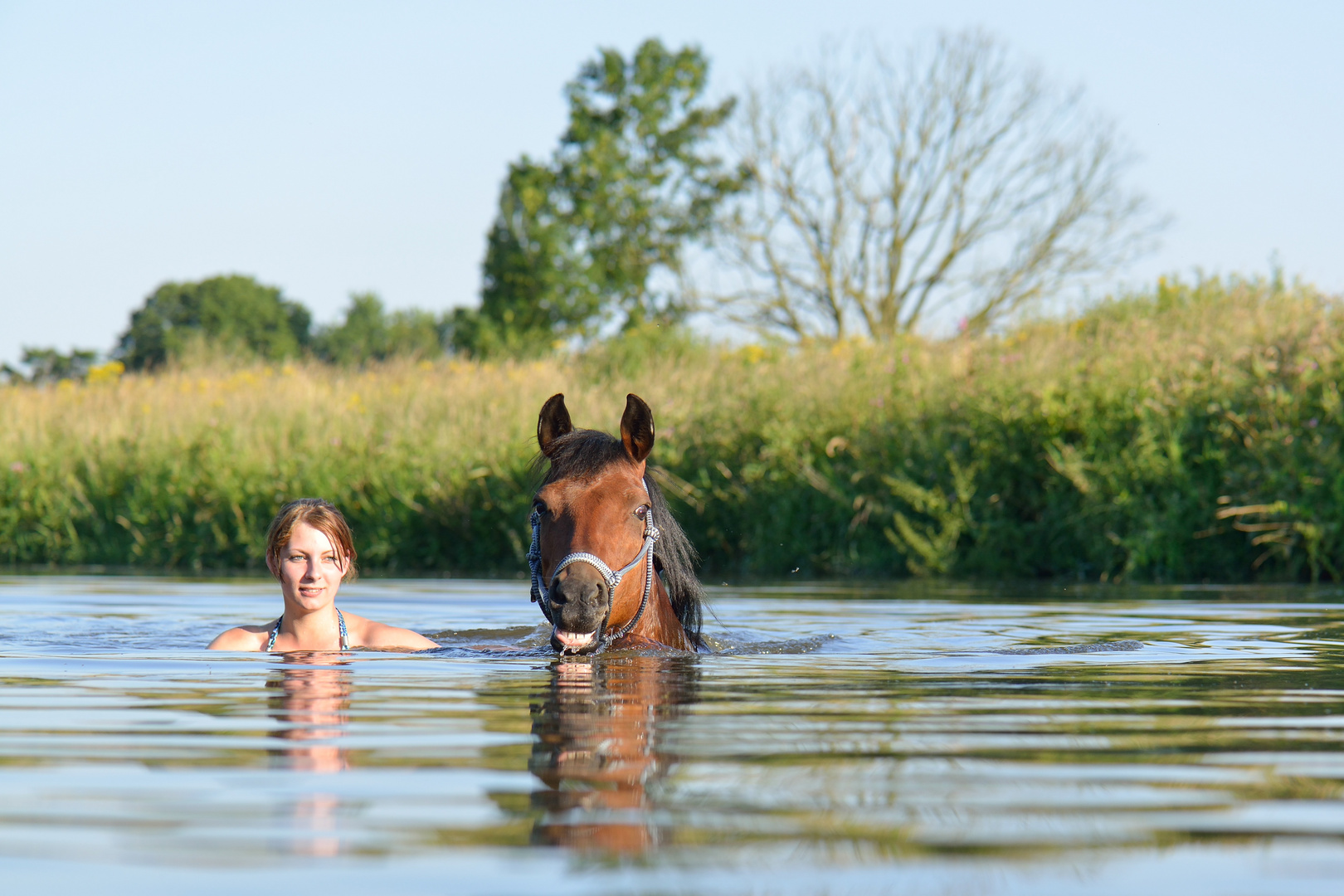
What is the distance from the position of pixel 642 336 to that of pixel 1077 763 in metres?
16.3

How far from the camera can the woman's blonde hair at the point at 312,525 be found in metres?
6.21

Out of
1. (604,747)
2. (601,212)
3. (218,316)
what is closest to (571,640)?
(604,747)

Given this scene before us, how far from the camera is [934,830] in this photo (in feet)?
8.54

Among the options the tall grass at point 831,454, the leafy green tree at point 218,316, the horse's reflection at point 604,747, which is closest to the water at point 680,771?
the horse's reflection at point 604,747

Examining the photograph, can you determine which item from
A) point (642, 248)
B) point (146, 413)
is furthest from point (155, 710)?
point (642, 248)

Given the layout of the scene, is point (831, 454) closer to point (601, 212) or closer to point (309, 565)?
point (309, 565)

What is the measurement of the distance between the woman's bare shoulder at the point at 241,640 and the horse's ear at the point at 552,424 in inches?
62.8

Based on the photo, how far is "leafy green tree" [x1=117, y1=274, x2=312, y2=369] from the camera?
6047cm

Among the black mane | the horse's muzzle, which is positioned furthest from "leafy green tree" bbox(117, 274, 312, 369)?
the horse's muzzle

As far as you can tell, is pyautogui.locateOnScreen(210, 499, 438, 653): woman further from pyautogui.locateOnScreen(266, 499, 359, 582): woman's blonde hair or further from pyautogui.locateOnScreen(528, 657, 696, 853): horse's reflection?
pyautogui.locateOnScreen(528, 657, 696, 853): horse's reflection

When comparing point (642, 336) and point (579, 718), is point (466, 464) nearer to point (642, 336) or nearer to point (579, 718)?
point (642, 336)

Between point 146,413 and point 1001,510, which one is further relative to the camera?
point 146,413

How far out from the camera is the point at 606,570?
5.25 meters

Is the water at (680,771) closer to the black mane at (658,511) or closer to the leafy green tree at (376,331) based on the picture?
the black mane at (658,511)
